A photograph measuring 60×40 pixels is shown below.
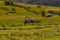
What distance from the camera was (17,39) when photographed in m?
35.9

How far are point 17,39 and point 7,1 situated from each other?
339 feet

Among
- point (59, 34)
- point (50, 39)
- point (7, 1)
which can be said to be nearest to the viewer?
point (50, 39)

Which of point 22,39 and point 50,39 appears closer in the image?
point 22,39

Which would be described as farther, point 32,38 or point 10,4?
point 10,4

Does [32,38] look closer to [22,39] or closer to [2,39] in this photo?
[22,39]

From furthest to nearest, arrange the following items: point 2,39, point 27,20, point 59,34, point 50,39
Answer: point 27,20 → point 59,34 → point 50,39 → point 2,39

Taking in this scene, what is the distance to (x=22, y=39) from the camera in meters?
36.0

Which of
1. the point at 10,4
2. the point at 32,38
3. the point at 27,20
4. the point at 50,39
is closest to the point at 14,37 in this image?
the point at 32,38

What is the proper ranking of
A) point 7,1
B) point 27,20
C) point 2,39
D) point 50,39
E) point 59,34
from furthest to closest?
point 7,1 < point 27,20 < point 59,34 < point 50,39 < point 2,39

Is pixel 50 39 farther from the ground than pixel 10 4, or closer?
farther from the ground

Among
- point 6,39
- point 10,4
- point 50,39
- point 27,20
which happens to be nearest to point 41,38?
point 50,39

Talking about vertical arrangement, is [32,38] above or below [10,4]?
above

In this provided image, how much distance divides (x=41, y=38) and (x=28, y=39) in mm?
3580

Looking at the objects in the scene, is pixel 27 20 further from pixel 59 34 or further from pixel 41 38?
pixel 41 38
